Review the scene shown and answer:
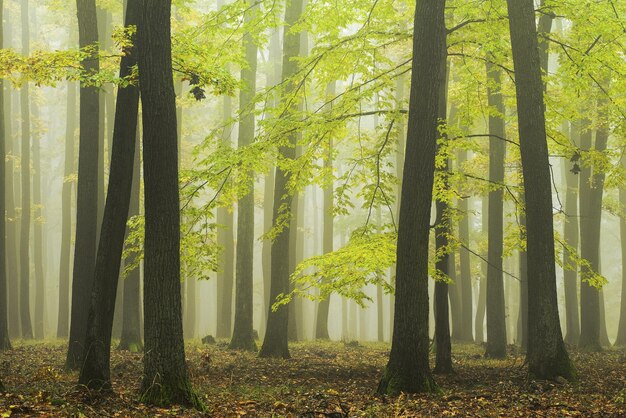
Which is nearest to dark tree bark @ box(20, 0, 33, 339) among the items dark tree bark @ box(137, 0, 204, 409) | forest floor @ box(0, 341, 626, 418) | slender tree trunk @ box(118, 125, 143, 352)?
slender tree trunk @ box(118, 125, 143, 352)

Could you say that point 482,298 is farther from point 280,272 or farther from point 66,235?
point 66,235

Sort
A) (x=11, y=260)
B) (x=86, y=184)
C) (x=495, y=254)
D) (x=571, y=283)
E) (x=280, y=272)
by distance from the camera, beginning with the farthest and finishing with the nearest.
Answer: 1. (x=11, y=260)
2. (x=571, y=283)
3. (x=495, y=254)
4. (x=280, y=272)
5. (x=86, y=184)

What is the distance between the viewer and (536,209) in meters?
11.9

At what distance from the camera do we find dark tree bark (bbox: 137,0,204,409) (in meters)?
8.36

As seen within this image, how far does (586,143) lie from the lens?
2178 cm

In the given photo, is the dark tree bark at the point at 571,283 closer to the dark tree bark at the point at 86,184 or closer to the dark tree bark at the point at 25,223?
the dark tree bark at the point at 86,184

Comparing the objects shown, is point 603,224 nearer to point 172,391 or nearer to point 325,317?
point 325,317

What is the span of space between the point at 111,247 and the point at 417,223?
4.91 meters

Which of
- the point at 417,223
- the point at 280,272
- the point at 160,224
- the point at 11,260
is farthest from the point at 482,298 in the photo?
the point at 160,224

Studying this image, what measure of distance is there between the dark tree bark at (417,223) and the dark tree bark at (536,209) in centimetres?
260

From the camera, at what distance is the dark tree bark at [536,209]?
37.7 ft

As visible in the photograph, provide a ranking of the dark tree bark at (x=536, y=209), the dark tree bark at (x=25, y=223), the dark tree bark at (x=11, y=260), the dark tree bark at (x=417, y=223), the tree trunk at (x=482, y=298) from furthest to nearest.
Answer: the tree trunk at (x=482, y=298) < the dark tree bark at (x=11, y=260) < the dark tree bark at (x=25, y=223) < the dark tree bark at (x=536, y=209) < the dark tree bark at (x=417, y=223)

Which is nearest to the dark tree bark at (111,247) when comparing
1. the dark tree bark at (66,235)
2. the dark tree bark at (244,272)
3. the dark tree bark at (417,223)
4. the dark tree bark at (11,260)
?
the dark tree bark at (417,223)

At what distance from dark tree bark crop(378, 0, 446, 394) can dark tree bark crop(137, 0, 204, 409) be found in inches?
136
